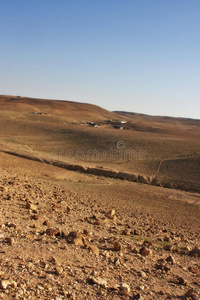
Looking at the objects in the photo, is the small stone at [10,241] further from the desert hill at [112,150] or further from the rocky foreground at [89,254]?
the desert hill at [112,150]

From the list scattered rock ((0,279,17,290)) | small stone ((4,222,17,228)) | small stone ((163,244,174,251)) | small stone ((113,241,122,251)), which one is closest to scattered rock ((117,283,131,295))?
scattered rock ((0,279,17,290))

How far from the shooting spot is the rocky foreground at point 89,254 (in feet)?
15.1

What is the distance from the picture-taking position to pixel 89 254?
592 cm

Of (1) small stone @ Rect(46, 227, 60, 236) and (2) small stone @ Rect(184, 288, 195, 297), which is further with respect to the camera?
(1) small stone @ Rect(46, 227, 60, 236)

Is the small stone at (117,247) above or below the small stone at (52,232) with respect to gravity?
below

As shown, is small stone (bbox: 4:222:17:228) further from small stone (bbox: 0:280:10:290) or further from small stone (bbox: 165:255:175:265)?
small stone (bbox: 165:255:175:265)

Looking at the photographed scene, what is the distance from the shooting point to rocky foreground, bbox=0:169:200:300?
4.61 meters

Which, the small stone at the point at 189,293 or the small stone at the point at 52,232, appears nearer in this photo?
the small stone at the point at 189,293

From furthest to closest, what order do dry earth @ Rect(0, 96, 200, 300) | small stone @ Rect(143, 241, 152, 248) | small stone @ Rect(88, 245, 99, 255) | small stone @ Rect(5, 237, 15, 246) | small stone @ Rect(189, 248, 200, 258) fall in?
small stone @ Rect(143, 241, 152, 248) → small stone @ Rect(189, 248, 200, 258) → small stone @ Rect(88, 245, 99, 255) → small stone @ Rect(5, 237, 15, 246) → dry earth @ Rect(0, 96, 200, 300)

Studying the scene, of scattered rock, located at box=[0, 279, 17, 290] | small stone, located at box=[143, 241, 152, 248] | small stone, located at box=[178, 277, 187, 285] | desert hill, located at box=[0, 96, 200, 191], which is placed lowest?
small stone, located at box=[143, 241, 152, 248]

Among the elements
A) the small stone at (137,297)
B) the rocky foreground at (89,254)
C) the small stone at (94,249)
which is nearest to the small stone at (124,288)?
the rocky foreground at (89,254)

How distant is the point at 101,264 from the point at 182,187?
40.0ft

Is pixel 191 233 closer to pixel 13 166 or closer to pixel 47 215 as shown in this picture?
pixel 47 215

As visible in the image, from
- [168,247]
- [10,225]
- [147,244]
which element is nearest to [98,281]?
[147,244]
